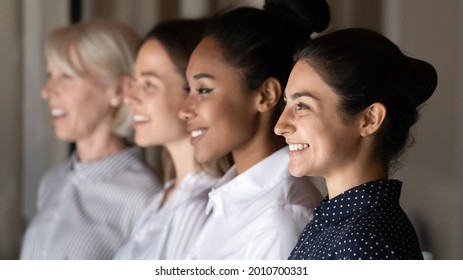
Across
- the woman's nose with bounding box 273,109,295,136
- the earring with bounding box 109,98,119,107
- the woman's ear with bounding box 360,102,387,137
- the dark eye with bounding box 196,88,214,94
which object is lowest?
the earring with bounding box 109,98,119,107

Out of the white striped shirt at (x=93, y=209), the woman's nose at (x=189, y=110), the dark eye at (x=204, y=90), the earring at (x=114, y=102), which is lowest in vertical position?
the white striped shirt at (x=93, y=209)

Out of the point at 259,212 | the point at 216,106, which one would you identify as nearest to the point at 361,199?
the point at 259,212

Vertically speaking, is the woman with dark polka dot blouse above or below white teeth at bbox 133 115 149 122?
above

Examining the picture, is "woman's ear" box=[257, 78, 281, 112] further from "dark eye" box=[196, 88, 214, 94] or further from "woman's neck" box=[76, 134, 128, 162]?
"woman's neck" box=[76, 134, 128, 162]

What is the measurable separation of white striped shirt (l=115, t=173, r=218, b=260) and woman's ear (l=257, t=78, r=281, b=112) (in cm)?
22

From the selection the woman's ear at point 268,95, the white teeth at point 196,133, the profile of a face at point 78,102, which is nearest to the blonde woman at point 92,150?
the profile of a face at point 78,102

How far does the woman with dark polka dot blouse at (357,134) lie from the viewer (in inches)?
37.5

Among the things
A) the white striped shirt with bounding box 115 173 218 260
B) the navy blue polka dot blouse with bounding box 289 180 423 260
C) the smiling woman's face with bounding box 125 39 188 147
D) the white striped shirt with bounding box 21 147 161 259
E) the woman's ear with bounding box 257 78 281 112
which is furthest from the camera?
the white striped shirt with bounding box 21 147 161 259

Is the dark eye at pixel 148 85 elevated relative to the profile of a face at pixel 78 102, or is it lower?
elevated

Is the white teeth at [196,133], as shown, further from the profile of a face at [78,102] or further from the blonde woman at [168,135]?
the profile of a face at [78,102]

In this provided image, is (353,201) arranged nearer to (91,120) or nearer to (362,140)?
(362,140)

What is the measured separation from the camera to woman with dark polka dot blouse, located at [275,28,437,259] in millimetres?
952

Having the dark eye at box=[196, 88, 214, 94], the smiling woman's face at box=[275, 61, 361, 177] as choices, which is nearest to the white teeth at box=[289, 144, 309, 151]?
the smiling woman's face at box=[275, 61, 361, 177]
